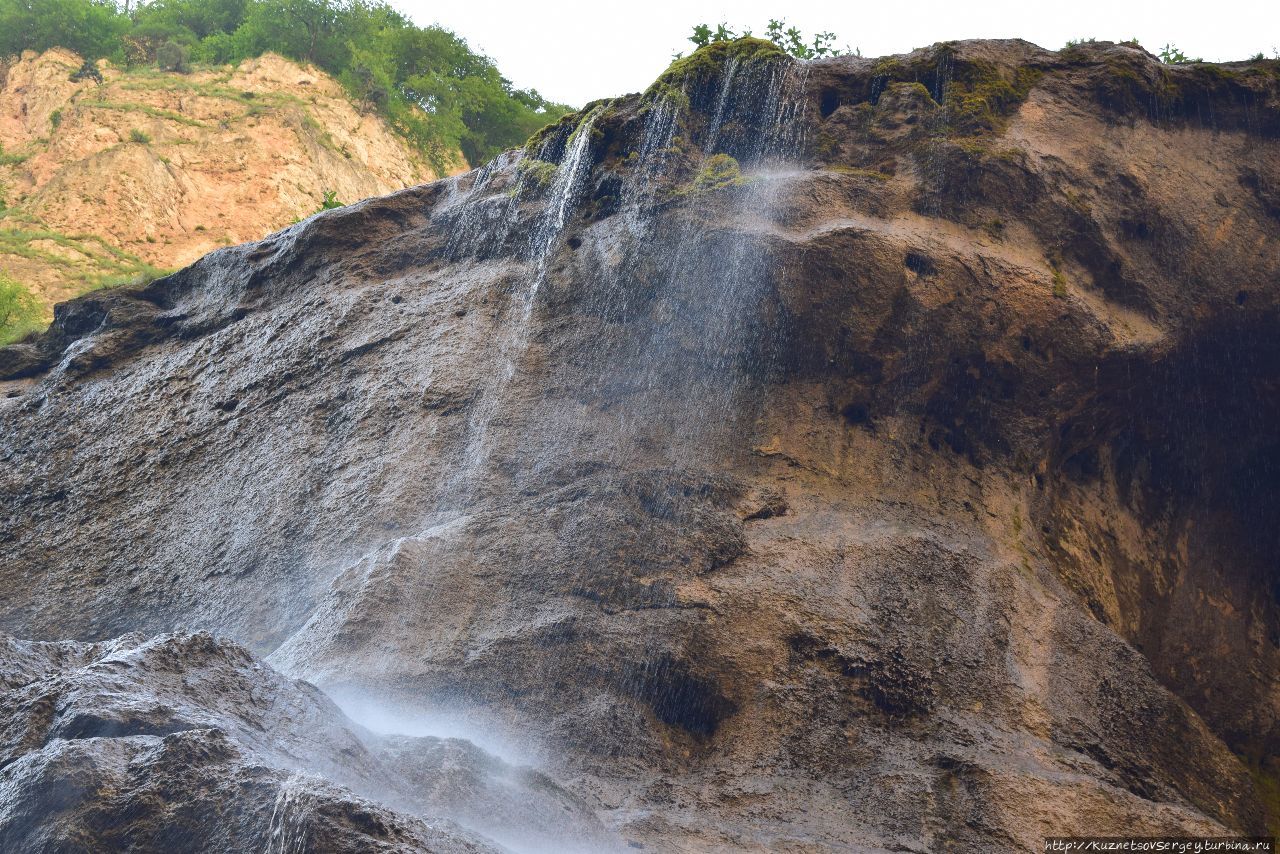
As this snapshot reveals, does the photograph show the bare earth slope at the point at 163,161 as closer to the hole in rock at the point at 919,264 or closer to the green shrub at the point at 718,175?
the green shrub at the point at 718,175

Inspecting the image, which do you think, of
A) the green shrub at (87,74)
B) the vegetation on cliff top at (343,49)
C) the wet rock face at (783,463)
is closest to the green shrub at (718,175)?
the wet rock face at (783,463)

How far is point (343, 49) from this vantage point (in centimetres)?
3406

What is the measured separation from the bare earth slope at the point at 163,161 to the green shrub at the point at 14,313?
9.82ft

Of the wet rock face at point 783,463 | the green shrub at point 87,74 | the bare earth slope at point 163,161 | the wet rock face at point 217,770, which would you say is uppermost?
the green shrub at point 87,74

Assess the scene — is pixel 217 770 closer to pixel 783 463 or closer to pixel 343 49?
pixel 783 463

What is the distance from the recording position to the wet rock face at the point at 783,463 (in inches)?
322

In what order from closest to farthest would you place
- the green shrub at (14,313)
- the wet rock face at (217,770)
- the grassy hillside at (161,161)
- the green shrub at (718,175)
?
the wet rock face at (217,770), the green shrub at (718,175), the green shrub at (14,313), the grassy hillside at (161,161)

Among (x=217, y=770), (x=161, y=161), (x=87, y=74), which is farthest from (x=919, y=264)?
(x=87, y=74)

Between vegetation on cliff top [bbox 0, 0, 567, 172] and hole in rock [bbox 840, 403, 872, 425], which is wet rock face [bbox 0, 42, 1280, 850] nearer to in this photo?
hole in rock [bbox 840, 403, 872, 425]

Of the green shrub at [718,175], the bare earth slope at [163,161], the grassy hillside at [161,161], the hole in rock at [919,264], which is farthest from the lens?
the bare earth slope at [163,161]

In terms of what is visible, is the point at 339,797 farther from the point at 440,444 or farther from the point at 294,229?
the point at 294,229

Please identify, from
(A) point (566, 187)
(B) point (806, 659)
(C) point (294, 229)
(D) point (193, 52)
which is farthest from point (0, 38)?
(B) point (806, 659)

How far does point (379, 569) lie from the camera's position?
8867 millimetres

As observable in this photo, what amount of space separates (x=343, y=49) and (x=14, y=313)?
54.3ft
